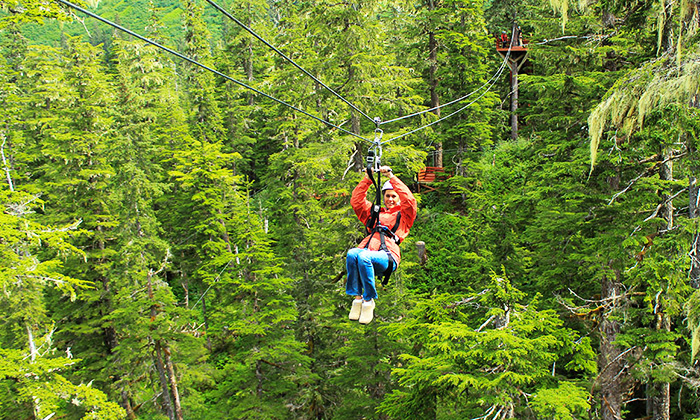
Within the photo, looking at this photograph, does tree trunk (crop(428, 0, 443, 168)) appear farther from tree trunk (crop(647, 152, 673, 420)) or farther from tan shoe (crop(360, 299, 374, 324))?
tan shoe (crop(360, 299, 374, 324))

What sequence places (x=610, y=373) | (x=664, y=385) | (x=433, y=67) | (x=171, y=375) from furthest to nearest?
(x=433, y=67) < (x=171, y=375) < (x=610, y=373) < (x=664, y=385)

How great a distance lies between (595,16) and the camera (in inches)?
484

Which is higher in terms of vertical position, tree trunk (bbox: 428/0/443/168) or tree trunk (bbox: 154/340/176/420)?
tree trunk (bbox: 428/0/443/168)

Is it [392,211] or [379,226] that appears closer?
[379,226]

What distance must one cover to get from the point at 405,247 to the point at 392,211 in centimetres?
673

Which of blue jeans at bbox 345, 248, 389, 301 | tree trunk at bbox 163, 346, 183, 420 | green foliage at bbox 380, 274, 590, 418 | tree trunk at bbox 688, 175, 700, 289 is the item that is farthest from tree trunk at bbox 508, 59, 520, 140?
blue jeans at bbox 345, 248, 389, 301

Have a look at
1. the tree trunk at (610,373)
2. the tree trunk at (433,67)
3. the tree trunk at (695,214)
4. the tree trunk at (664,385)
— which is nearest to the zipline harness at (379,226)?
the tree trunk at (695,214)

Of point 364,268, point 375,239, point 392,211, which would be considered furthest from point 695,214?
point 364,268

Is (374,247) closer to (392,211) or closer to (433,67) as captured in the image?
(392,211)

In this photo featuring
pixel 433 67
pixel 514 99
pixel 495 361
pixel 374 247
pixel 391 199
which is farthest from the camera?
pixel 514 99

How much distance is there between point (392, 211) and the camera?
7.63m

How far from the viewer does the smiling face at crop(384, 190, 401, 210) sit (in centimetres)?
743

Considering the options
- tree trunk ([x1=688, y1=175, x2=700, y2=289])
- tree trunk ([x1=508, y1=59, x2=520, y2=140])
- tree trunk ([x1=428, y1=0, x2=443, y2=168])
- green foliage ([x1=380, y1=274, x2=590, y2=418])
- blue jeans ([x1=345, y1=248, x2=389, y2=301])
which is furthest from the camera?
tree trunk ([x1=508, y1=59, x2=520, y2=140])

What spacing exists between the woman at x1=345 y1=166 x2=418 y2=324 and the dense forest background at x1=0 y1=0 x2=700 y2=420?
1985 mm
